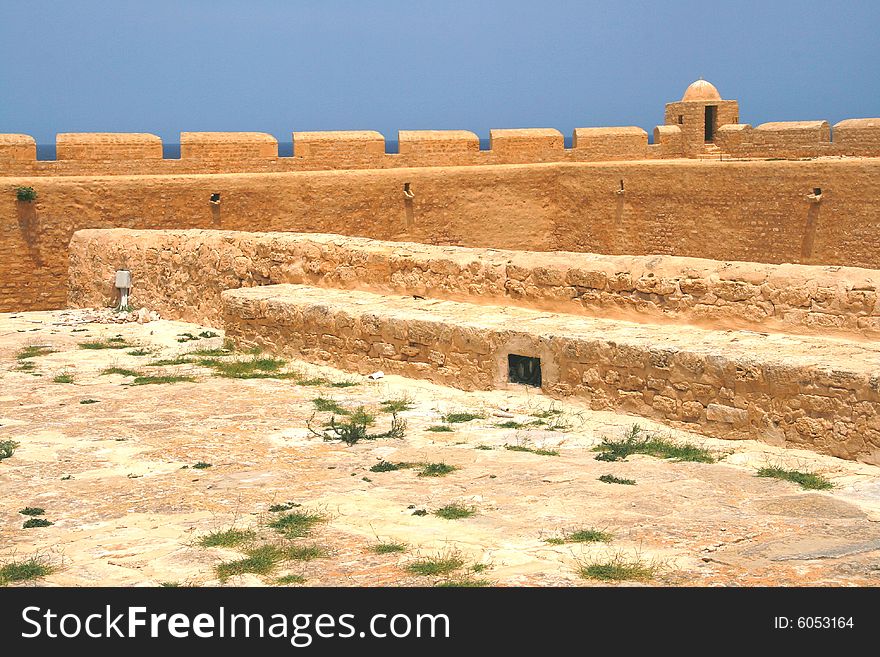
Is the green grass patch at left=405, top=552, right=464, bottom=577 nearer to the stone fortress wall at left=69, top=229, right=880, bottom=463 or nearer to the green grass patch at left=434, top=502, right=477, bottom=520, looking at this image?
the green grass patch at left=434, top=502, right=477, bottom=520

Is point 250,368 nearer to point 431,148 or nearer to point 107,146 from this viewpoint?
point 107,146

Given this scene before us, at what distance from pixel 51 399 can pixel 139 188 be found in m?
7.24

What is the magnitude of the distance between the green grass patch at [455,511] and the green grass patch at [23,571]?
2373 mm

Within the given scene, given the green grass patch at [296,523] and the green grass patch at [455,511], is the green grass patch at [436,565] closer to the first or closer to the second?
the green grass patch at [455,511]

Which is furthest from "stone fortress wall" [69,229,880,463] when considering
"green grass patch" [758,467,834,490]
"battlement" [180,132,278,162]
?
"battlement" [180,132,278,162]

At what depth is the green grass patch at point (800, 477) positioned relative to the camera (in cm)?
747

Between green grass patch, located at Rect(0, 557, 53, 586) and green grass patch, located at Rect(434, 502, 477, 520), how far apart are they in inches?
93.4

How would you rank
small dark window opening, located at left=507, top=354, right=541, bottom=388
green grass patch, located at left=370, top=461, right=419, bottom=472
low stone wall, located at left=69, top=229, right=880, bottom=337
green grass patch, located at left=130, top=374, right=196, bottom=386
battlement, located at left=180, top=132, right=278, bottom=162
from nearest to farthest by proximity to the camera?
green grass patch, located at left=370, top=461, right=419, bottom=472 → low stone wall, located at left=69, top=229, right=880, bottom=337 → small dark window opening, located at left=507, top=354, right=541, bottom=388 → green grass patch, located at left=130, top=374, right=196, bottom=386 → battlement, located at left=180, top=132, right=278, bottom=162

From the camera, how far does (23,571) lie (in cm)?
594

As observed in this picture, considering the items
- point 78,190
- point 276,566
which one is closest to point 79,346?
point 78,190

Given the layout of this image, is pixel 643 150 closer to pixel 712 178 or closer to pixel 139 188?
pixel 712 178

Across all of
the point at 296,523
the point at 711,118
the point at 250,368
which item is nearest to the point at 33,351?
the point at 250,368

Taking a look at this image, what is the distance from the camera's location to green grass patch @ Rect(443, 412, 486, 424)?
962 cm

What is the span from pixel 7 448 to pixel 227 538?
3.01 meters
